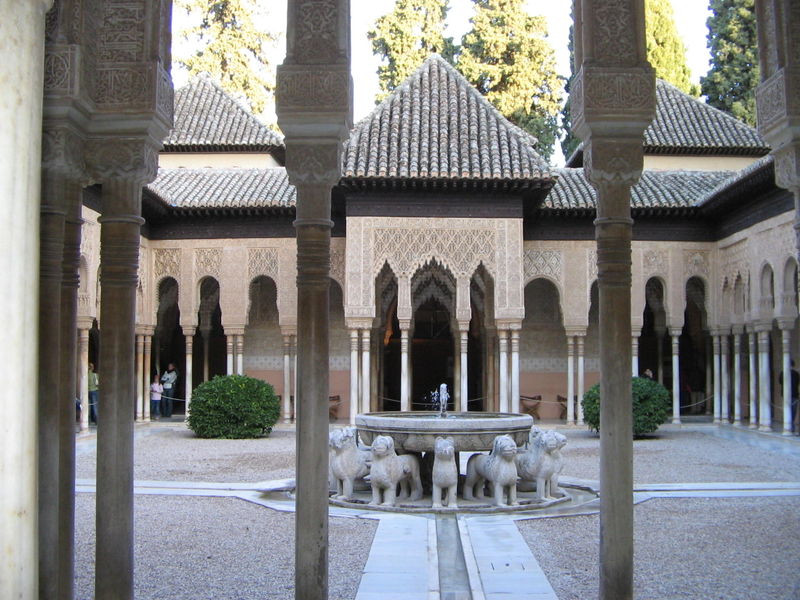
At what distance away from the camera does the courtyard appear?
638cm

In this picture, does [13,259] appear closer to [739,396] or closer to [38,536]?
[38,536]

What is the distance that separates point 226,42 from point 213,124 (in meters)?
8.49

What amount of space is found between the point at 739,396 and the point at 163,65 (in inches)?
809

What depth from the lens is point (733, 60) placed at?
3106 cm

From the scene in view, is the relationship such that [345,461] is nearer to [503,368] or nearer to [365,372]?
[365,372]

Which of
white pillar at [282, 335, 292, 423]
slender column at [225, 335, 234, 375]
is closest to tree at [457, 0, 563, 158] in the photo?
white pillar at [282, 335, 292, 423]

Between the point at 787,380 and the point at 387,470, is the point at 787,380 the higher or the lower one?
the higher one

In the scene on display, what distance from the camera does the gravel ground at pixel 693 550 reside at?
640 cm

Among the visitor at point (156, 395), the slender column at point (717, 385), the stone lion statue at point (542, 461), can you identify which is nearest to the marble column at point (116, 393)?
the stone lion statue at point (542, 461)

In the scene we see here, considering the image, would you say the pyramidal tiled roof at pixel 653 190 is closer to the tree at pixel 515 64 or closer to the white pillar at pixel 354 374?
the white pillar at pixel 354 374

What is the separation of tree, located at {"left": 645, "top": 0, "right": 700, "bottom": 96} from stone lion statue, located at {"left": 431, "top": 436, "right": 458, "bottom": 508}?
25935 millimetres

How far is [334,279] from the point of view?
23.2 m

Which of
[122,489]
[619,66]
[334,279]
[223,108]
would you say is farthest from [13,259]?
[223,108]

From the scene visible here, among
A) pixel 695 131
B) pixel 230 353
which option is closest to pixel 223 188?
pixel 230 353
